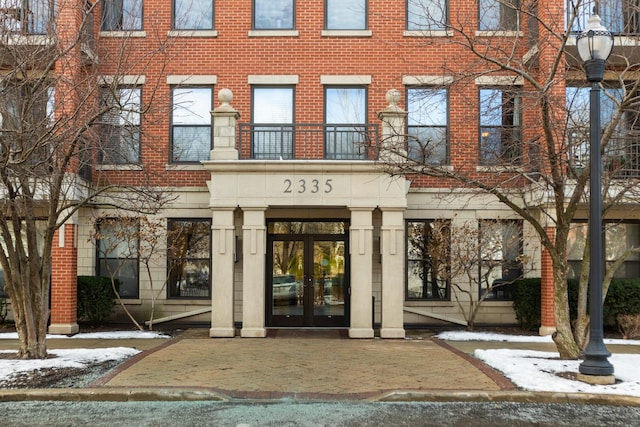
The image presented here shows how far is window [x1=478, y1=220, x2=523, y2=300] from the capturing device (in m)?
13.7

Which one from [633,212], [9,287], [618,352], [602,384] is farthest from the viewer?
[633,212]

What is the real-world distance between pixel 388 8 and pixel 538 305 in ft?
26.5

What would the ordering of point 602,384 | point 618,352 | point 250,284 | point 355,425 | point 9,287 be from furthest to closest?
point 250,284 < point 618,352 < point 9,287 < point 602,384 < point 355,425

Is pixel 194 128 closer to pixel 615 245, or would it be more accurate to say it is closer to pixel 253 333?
pixel 253 333

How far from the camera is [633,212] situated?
14195 mm

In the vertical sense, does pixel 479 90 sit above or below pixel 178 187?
above

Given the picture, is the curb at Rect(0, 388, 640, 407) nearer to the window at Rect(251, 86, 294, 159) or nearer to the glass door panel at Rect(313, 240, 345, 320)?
the glass door panel at Rect(313, 240, 345, 320)

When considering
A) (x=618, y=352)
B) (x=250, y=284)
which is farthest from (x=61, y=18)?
(x=618, y=352)

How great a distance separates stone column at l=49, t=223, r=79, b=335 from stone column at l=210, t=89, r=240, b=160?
3973 millimetres

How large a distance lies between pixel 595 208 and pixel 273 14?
9685mm

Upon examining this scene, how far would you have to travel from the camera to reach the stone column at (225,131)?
13117 mm

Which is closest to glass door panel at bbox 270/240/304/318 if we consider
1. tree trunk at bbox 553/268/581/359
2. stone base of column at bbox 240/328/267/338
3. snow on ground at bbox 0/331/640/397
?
stone base of column at bbox 240/328/267/338

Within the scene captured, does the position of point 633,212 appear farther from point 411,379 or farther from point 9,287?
point 9,287

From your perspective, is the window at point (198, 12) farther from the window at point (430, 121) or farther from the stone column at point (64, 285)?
the stone column at point (64, 285)
